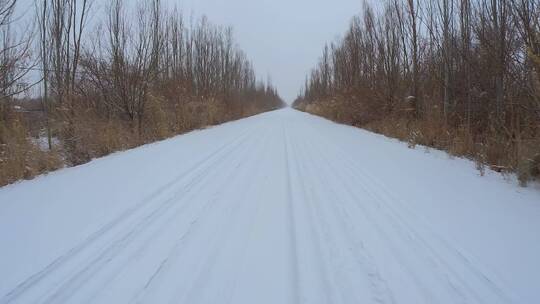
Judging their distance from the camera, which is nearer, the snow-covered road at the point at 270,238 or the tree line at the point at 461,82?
the snow-covered road at the point at 270,238

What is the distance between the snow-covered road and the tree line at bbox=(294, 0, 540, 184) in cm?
154

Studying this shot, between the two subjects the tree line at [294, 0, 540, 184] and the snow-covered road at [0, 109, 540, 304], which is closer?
the snow-covered road at [0, 109, 540, 304]

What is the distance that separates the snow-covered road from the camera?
245 centimetres

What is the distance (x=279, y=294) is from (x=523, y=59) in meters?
6.94

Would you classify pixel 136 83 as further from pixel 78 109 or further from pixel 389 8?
pixel 389 8

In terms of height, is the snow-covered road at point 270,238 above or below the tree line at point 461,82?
below

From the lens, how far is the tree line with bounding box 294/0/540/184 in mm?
5770

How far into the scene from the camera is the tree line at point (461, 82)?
5.77 metres

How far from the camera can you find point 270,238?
3.30 m

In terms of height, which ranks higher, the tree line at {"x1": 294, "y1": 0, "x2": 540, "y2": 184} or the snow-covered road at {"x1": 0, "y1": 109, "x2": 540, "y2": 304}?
the tree line at {"x1": 294, "y1": 0, "x2": 540, "y2": 184}

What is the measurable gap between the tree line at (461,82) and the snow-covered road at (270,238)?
1536mm

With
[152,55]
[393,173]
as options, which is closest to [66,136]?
[152,55]

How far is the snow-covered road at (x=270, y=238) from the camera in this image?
8.04 feet

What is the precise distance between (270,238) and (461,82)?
946 cm
